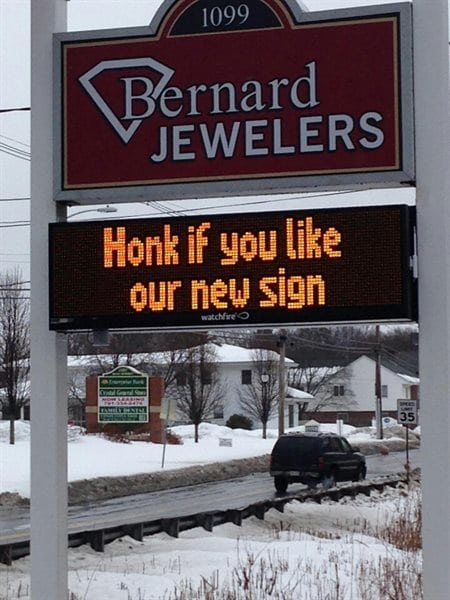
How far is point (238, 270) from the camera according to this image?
27.7ft

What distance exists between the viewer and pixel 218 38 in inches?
355

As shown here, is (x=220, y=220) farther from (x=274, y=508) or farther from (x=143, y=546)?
(x=274, y=508)

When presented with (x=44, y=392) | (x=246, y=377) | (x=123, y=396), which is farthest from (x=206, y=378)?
(x=44, y=392)

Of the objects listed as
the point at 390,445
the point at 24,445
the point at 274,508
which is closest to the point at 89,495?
the point at 274,508

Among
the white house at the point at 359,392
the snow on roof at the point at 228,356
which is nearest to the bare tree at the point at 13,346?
the snow on roof at the point at 228,356

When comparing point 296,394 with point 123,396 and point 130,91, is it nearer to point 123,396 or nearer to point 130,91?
point 123,396

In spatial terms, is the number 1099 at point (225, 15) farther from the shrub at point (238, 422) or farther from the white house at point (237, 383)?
the shrub at point (238, 422)

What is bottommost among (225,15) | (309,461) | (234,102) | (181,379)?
(309,461)

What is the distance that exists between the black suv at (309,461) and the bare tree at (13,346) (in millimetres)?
12771

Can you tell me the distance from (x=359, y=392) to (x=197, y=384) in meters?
39.4

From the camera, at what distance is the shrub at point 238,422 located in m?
78.8

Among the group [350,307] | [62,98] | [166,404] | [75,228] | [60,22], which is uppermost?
[60,22]

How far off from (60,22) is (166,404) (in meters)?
34.4

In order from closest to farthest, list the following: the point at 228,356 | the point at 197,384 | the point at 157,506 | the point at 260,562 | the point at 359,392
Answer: the point at 260,562 → the point at 157,506 → the point at 197,384 → the point at 228,356 → the point at 359,392
